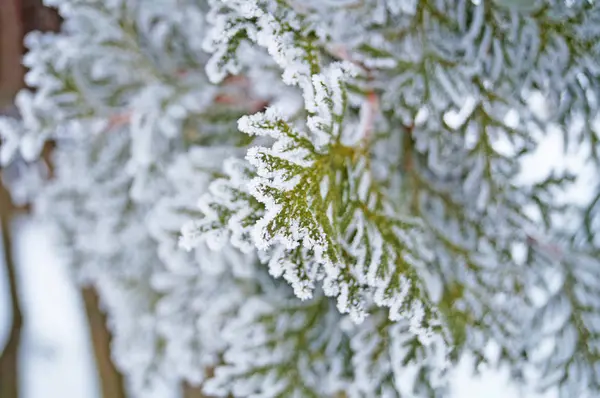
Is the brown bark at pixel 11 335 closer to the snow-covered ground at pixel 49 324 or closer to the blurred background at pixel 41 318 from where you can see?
the blurred background at pixel 41 318

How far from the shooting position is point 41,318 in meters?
2.45

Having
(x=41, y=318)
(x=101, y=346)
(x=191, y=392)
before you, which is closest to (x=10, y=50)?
(x=101, y=346)

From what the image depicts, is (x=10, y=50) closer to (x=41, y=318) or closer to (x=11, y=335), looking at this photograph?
(x=11, y=335)

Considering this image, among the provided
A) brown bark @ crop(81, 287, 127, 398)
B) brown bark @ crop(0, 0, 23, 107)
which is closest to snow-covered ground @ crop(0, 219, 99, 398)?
brown bark @ crop(81, 287, 127, 398)

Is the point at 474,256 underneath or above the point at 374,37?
underneath

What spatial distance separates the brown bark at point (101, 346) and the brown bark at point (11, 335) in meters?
0.30

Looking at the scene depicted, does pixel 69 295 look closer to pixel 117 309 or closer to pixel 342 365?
pixel 117 309

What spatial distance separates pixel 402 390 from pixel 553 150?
49cm

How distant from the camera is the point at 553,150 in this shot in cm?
117

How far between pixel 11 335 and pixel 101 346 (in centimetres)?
38

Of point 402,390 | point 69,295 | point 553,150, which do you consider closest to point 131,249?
point 402,390

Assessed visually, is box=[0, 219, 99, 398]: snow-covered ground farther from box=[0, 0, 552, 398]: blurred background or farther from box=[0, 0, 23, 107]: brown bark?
box=[0, 0, 23, 107]: brown bark

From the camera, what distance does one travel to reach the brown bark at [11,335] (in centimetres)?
185

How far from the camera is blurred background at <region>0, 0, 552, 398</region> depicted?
1.38 meters
